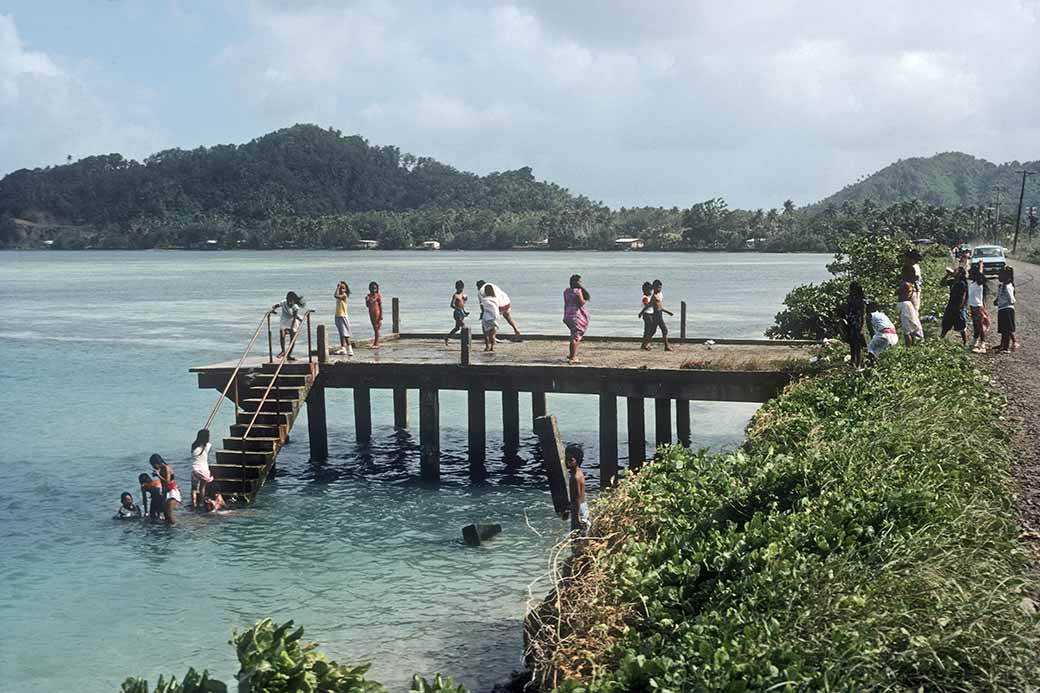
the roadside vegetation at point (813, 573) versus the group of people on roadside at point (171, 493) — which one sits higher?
the roadside vegetation at point (813, 573)

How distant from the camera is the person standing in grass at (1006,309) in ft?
61.3

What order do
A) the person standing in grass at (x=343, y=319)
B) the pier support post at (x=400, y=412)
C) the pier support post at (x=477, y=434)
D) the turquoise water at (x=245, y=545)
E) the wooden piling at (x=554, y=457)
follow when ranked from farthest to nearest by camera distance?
the pier support post at (x=400, y=412)
the pier support post at (x=477, y=434)
the person standing in grass at (x=343, y=319)
the turquoise water at (x=245, y=545)
the wooden piling at (x=554, y=457)

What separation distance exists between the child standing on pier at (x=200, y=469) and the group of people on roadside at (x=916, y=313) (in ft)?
33.2

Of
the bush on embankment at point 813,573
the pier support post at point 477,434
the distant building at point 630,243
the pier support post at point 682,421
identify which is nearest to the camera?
the bush on embankment at point 813,573

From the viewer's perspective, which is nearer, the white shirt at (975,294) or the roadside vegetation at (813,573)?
the roadside vegetation at (813,573)

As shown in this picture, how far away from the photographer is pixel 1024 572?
754 cm

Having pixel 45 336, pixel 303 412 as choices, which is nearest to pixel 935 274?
pixel 303 412

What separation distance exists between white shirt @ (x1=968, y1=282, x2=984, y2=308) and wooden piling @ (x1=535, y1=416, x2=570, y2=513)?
8.97 meters

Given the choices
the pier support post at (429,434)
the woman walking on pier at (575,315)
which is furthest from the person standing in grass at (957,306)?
the pier support post at (429,434)

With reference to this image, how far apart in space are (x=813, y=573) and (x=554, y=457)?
21.8ft

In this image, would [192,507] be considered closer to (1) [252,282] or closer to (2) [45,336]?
(2) [45,336]

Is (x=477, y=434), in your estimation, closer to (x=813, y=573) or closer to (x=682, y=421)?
(x=682, y=421)

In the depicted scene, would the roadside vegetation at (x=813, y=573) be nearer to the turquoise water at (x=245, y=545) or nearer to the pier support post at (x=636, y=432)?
the turquoise water at (x=245, y=545)

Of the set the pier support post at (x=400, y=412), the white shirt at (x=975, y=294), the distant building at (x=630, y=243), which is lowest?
the distant building at (x=630, y=243)
